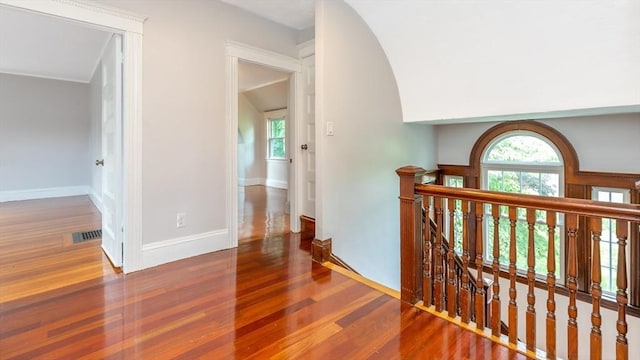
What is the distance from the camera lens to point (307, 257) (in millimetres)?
2855

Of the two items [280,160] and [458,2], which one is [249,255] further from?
[280,160]

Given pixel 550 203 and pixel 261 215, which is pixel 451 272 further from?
pixel 261 215

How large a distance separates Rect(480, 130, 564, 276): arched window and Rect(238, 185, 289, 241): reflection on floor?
2.82m

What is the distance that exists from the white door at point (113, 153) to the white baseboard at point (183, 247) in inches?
8.6

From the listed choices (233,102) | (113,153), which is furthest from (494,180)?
(113,153)

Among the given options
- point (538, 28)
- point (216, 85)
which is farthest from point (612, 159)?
point (216, 85)

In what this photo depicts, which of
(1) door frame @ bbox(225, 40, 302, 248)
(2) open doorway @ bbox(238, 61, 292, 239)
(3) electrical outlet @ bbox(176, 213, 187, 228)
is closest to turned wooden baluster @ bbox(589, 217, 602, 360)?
(1) door frame @ bbox(225, 40, 302, 248)

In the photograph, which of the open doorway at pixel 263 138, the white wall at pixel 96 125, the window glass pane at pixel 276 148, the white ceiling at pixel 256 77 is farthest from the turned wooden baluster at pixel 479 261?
the window glass pane at pixel 276 148

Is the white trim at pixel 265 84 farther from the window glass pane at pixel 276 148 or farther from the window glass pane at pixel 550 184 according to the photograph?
the window glass pane at pixel 550 184

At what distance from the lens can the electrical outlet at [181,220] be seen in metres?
2.75

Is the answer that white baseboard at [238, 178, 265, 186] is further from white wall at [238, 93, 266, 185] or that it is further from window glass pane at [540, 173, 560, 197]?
window glass pane at [540, 173, 560, 197]

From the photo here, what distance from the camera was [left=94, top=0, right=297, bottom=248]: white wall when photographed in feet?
8.37

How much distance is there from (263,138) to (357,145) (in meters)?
5.67

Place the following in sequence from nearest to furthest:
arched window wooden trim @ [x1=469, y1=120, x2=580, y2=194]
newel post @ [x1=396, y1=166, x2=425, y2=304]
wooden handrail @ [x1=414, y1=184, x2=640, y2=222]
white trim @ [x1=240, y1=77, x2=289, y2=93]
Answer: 1. wooden handrail @ [x1=414, y1=184, x2=640, y2=222]
2. newel post @ [x1=396, y1=166, x2=425, y2=304]
3. arched window wooden trim @ [x1=469, y1=120, x2=580, y2=194]
4. white trim @ [x1=240, y1=77, x2=289, y2=93]
